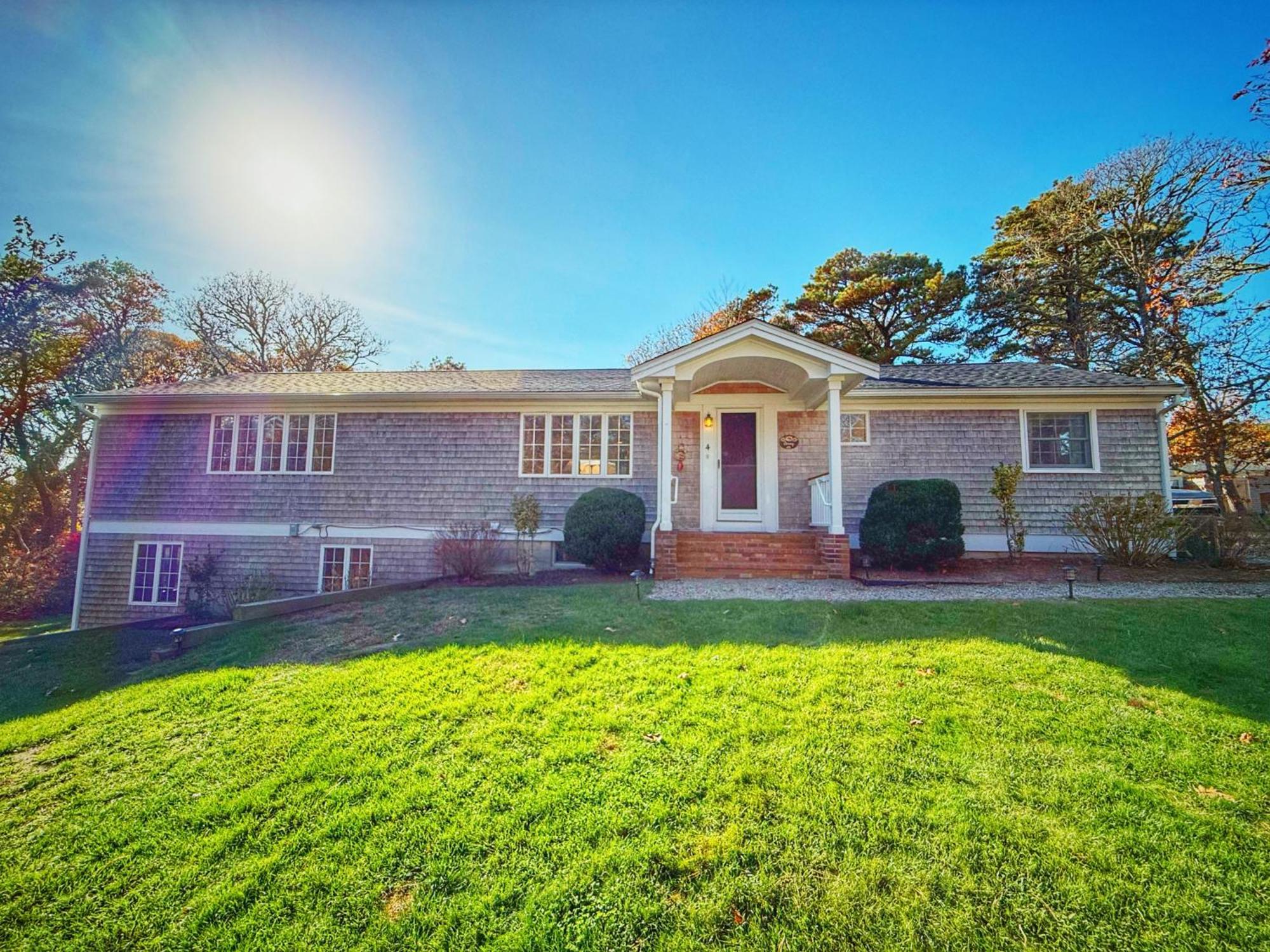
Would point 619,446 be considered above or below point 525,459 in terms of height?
above

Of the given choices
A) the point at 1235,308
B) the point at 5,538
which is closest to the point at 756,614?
the point at 1235,308

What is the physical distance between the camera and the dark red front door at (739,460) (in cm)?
1002

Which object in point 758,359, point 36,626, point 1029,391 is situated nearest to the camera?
point 758,359

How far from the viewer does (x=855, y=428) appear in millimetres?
9906

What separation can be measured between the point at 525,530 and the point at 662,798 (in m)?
6.95

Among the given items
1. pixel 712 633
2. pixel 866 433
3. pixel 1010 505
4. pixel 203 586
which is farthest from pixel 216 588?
pixel 1010 505

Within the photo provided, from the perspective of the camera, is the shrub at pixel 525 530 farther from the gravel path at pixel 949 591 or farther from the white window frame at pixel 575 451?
the gravel path at pixel 949 591

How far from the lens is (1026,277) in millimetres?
18219

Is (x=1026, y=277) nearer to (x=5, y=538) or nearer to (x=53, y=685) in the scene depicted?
(x=53, y=685)

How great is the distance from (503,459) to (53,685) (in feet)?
21.2

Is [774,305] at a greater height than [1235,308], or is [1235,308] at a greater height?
[774,305]

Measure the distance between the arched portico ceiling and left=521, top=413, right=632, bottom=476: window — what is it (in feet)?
5.27

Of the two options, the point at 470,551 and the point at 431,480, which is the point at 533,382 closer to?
the point at 431,480

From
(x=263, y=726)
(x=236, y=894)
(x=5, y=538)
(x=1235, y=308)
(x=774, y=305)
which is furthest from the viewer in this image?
(x=774, y=305)
